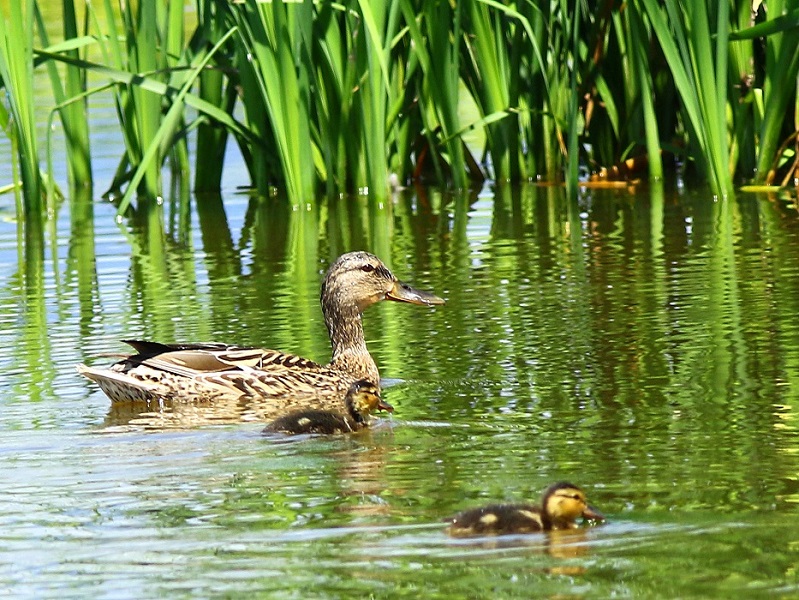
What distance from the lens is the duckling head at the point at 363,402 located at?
6504mm

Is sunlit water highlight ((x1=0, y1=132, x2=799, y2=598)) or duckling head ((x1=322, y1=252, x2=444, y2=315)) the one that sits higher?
duckling head ((x1=322, y1=252, x2=444, y2=315))

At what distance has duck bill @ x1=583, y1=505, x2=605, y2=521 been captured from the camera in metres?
4.76

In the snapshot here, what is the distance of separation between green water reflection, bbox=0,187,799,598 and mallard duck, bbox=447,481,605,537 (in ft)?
0.18

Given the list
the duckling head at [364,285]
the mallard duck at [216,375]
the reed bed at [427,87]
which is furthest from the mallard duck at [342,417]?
the reed bed at [427,87]

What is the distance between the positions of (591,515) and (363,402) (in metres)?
1.89

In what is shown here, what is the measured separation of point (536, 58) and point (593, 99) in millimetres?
853

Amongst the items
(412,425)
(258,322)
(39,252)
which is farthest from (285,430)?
(39,252)

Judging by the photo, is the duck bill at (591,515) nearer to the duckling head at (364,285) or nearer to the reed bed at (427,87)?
the duckling head at (364,285)

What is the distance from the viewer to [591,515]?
4762 millimetres

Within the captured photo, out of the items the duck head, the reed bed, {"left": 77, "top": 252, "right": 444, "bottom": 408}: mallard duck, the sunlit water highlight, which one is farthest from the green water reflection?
the reed bed

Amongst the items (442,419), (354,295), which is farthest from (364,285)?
(442,419)

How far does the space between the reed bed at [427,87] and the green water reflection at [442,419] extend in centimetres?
70

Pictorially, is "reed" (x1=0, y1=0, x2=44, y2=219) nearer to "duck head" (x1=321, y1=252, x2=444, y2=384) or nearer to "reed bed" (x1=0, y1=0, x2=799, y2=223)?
"reed bed" (x1=0, y1=0, x2=799, y2=223)

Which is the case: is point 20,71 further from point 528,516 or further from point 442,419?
point 528,516
